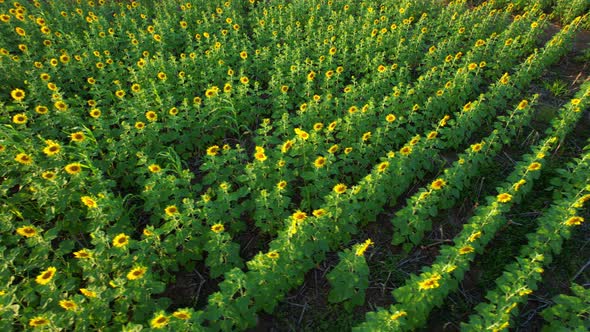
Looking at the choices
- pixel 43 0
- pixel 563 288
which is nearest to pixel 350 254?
pixel 563 288

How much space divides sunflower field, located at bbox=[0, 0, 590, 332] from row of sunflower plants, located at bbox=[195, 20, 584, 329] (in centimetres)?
3

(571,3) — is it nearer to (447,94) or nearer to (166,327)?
(447,94)

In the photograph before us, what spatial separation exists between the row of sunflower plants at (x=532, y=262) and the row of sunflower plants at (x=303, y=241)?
1.48 m

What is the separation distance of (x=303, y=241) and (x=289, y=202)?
70 centimetres

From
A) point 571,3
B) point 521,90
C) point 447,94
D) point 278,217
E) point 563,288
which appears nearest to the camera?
point 563,288

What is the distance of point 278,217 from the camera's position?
169 inches

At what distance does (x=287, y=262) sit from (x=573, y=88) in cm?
714

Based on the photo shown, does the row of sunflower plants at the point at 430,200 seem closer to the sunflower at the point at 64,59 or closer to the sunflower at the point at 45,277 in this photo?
the sunflower at the point at 45,277

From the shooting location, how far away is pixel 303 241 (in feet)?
11.8

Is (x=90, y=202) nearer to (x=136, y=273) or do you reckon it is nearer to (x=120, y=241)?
(x=120, y=241)

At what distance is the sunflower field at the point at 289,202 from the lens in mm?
3311

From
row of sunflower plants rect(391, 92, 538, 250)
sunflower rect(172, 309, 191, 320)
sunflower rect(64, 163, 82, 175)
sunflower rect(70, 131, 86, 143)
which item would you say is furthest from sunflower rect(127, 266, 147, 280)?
row of sunflower plants rect(391, 92, 538, 250)

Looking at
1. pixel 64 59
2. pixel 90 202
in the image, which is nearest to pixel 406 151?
pixel 90 202

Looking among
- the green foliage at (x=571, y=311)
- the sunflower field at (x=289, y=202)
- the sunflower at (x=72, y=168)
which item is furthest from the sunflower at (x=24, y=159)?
the green foliage at (x=571, y=311)
